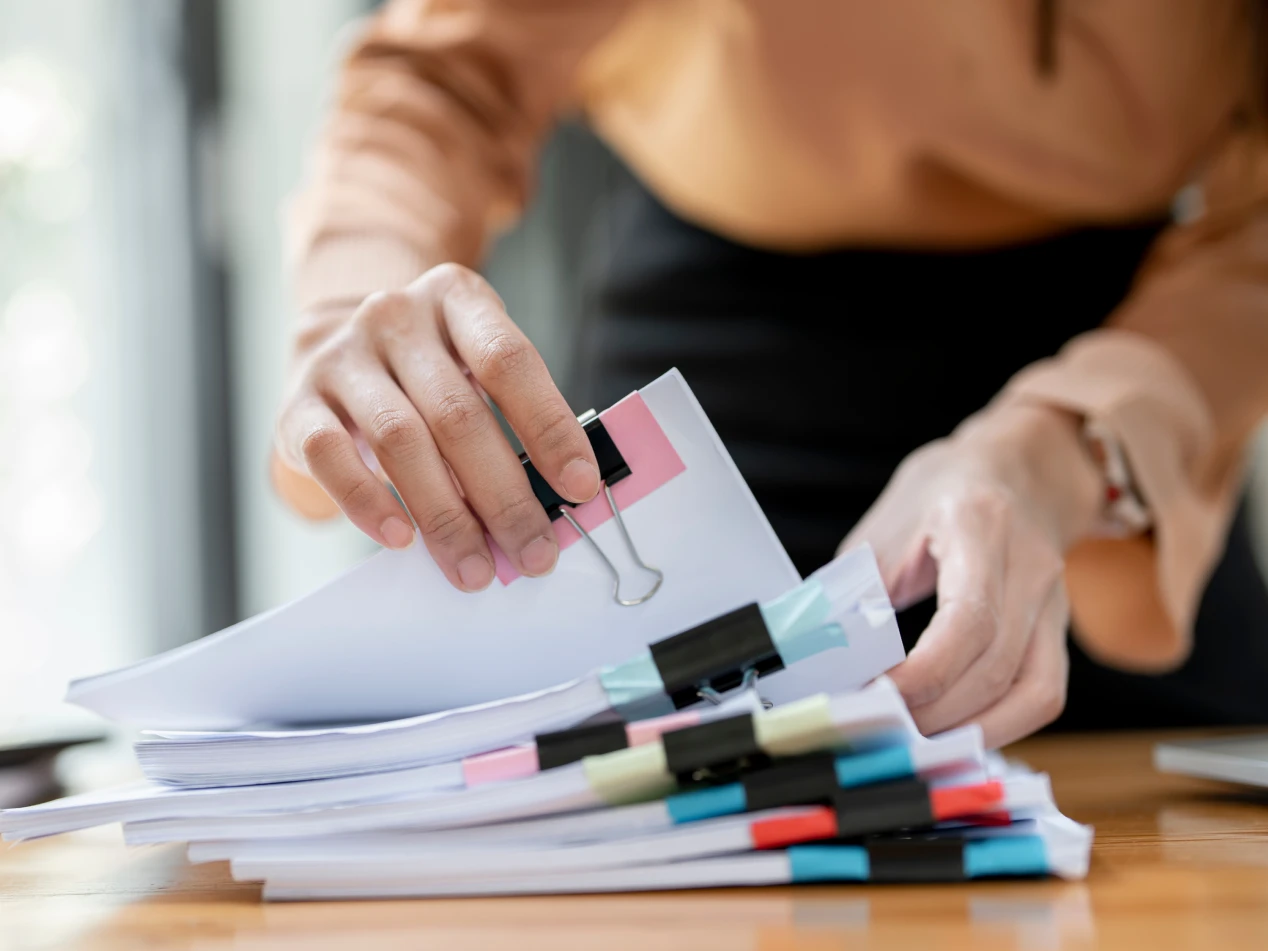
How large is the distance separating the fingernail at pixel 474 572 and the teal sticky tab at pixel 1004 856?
0.64ft

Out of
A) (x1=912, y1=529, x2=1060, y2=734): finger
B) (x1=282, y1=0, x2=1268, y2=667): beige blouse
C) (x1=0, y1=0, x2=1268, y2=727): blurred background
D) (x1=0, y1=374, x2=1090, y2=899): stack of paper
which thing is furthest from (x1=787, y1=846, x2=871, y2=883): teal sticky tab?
(x1=0, y1=0, x2=1268, y2=727): blurred background

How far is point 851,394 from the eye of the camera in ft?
3.18

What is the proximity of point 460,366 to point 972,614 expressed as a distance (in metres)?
0.24

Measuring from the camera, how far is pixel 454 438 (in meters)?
0.43

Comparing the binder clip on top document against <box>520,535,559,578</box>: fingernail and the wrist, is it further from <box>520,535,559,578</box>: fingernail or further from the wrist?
the wrist

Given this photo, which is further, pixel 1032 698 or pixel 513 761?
pixel 1032 698

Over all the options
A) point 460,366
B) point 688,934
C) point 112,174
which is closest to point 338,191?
point 460,366

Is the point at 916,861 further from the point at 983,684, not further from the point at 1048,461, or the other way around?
the point at 1048,461

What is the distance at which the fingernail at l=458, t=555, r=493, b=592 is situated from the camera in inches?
16.6

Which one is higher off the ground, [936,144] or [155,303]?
[155,303]

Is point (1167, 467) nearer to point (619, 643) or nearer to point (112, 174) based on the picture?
point (619, 643)

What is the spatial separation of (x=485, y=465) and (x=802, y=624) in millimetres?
137

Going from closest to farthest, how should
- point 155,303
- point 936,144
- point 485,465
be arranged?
point 485,465, point 936,144, point 155,303

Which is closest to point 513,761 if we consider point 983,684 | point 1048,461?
point 983,684
